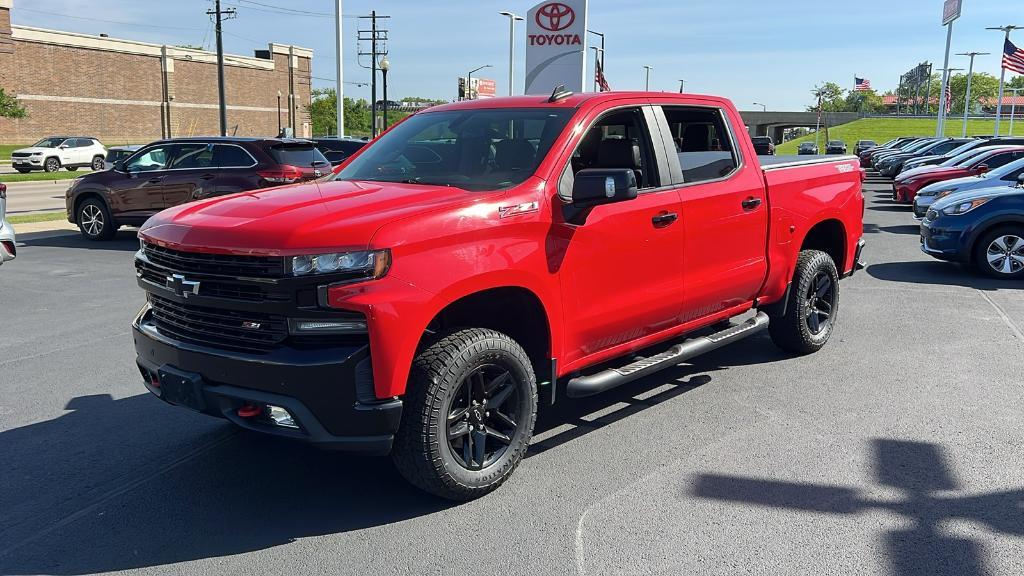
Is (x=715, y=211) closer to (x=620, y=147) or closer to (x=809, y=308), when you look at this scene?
(x=620, y=147)

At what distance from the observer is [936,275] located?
11.3 meters

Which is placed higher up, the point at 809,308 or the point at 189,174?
the point at 189,174

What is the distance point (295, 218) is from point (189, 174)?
1092 centimetres

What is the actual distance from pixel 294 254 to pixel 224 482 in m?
1.52

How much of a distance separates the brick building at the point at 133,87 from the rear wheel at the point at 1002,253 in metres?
58.9

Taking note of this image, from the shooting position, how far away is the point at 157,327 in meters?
4.23

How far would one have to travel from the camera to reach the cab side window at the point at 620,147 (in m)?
5.01

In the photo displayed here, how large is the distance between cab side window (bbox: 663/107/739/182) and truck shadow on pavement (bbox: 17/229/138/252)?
9.90m

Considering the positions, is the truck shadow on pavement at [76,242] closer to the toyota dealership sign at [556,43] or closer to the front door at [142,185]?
the front door at [142,185]

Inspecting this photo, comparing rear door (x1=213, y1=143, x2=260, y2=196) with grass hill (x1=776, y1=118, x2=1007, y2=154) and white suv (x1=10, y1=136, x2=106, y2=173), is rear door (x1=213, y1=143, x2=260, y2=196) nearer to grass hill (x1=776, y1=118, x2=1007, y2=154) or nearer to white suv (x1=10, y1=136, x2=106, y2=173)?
Result: white suv (x1=10, y1=136, x2=106, y2=173)

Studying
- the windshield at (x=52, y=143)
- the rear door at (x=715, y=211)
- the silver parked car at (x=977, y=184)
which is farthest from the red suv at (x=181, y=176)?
the windshield at (x=52, y=143)

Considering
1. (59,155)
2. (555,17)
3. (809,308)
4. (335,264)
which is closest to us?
(335,264)

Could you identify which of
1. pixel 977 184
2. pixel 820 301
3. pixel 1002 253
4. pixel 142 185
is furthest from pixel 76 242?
pixel 977 184

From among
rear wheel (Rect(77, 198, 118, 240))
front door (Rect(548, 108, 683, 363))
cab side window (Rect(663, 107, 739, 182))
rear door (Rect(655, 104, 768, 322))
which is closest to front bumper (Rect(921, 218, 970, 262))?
rear door (Rect(655, 104, 768, 322))
